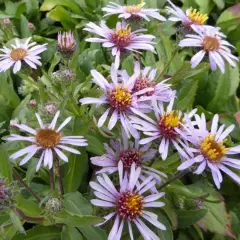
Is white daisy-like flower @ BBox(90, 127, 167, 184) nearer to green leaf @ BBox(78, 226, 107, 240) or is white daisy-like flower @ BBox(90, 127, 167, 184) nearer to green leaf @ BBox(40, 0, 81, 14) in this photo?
green leaf @ BBox(78, 226, 107, 240)

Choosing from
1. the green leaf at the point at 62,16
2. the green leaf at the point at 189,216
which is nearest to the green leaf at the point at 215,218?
the green leaf at the point at 189,216

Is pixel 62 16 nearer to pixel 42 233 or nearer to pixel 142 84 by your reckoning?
pixel 142 84

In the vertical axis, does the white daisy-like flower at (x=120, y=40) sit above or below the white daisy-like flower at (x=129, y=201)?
above

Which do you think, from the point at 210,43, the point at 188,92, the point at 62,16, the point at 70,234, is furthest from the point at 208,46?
the point at 62,16

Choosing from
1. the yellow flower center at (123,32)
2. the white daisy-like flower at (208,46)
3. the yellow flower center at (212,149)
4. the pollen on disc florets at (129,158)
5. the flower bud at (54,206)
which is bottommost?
the flower bud at (54,206)

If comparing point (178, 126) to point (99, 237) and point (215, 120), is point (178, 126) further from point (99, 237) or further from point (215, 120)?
point (99, 237)

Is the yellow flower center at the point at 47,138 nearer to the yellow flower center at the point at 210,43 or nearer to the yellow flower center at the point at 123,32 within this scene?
the yellow flower center at the point at 123,32
